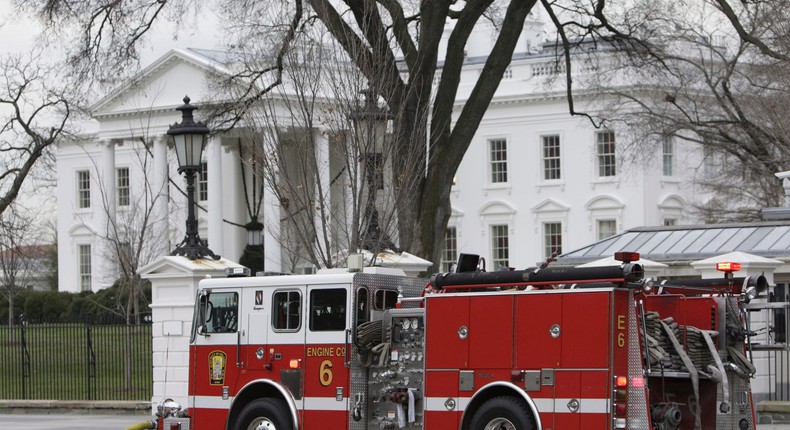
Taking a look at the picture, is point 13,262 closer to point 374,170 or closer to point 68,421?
point 68,421

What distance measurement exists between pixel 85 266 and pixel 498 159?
23007 millimetres

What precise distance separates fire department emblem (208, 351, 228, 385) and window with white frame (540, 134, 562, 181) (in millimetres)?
48376

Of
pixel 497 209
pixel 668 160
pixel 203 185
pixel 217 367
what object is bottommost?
pixel 217 367

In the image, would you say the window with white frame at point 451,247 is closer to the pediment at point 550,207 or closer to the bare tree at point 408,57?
the pediment at point 550,207

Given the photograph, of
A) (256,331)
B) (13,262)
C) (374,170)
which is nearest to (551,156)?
(13,262)

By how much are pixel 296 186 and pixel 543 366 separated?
34.7ft

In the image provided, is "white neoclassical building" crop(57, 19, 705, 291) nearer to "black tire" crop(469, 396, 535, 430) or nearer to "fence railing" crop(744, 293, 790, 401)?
"fence railing" crop(744, 293, 790, 401)

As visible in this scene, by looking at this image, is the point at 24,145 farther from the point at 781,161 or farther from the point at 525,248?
the point at 525,248

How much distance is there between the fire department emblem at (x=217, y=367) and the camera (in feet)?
61.4

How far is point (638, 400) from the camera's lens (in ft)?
49.1

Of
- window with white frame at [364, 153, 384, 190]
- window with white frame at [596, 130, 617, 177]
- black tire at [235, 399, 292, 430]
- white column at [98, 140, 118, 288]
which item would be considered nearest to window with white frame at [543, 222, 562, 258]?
window with white frame at [596, 130, 617, 177]

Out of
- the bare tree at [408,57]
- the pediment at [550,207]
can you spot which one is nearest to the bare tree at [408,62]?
the bare tree at [408,57]

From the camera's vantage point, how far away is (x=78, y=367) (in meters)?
33.9

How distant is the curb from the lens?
2808cm
